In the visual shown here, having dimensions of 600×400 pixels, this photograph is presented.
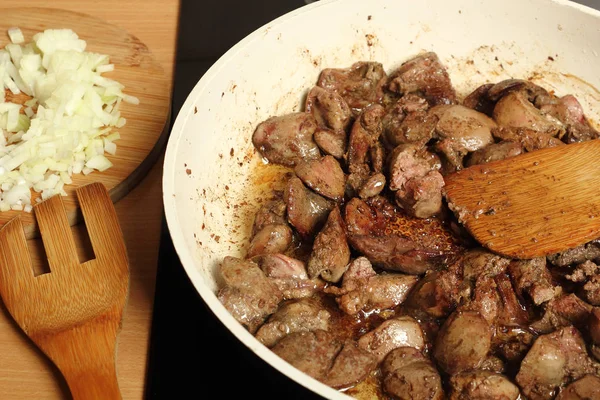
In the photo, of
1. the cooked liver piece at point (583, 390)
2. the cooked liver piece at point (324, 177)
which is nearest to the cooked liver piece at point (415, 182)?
the cooked liver piece at point (324, 177)

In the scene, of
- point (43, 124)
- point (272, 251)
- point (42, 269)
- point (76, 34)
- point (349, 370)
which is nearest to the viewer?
point (349, 370)

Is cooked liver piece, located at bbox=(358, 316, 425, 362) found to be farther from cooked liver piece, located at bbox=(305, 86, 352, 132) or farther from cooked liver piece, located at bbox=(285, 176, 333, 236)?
cooked liver piece, located at bbox=(305, 86, 352, 132)

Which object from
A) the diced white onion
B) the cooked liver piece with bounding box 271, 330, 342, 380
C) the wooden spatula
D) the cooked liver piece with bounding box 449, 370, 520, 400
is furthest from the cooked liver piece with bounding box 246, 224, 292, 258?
the diced white onion

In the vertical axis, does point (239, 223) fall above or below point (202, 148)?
below

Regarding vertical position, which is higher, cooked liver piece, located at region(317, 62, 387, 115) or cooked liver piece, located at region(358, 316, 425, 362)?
cooked liver piece, located at region(317, 62, 387, 115)

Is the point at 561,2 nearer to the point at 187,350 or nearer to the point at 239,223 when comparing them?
the point at 239,223

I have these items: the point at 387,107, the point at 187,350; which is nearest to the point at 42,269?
the point at 187,350

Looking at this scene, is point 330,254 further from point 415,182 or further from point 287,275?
point 415,182
